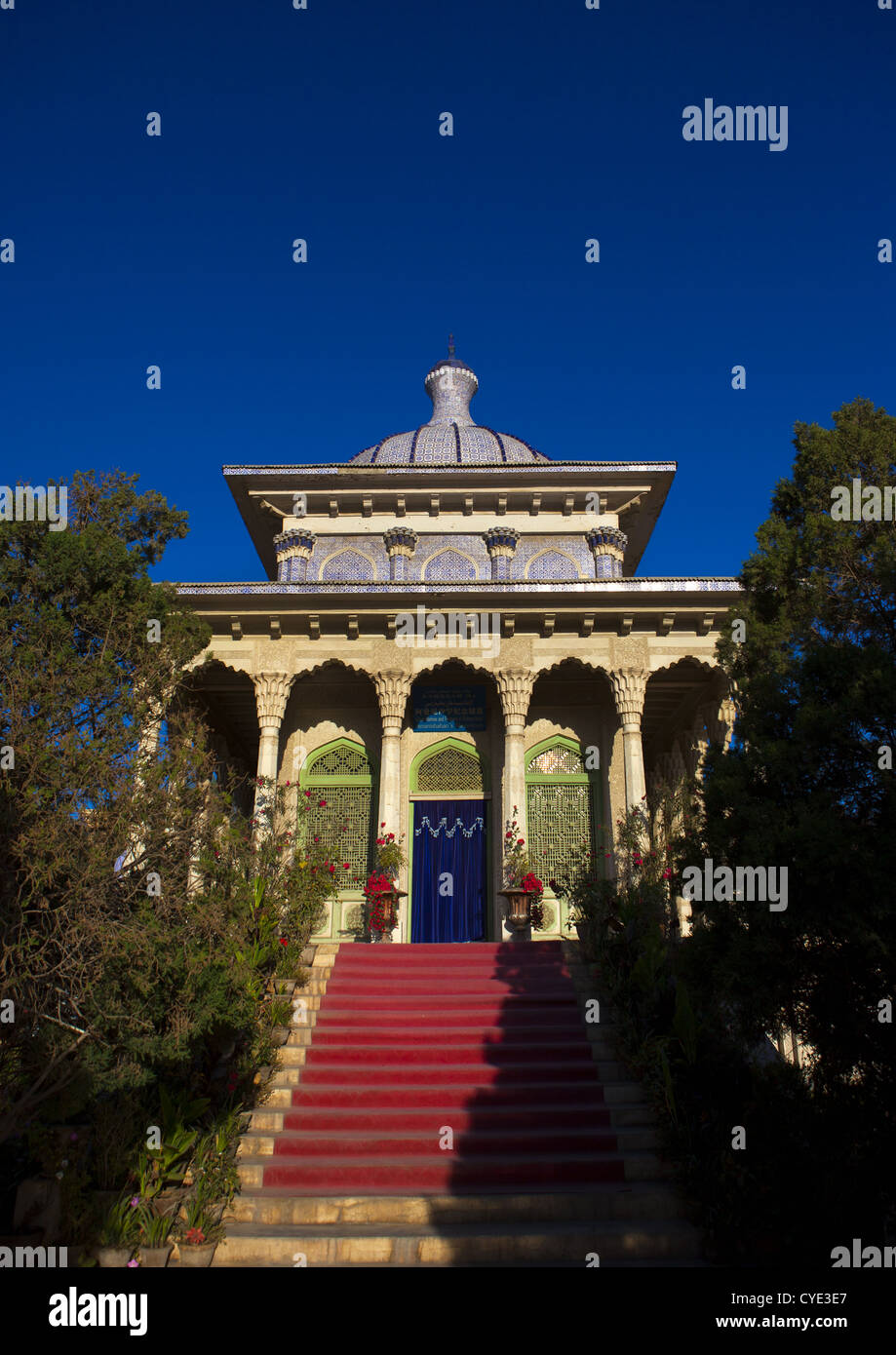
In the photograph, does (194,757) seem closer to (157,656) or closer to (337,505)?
(157,656)

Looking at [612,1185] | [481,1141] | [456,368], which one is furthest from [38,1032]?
[456,368]

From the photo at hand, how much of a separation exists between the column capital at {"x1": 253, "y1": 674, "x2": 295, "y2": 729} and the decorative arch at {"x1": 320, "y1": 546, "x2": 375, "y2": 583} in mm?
3725

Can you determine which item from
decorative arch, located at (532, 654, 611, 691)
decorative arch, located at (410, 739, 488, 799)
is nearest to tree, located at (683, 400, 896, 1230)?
decorative arch, located at (532, 654, 611, 691)

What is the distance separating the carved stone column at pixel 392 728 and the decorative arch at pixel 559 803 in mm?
2667

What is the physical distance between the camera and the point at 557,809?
17.1 metres

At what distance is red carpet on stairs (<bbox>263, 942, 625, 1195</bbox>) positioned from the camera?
7488 millimetres

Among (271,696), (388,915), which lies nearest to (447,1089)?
(388,915)

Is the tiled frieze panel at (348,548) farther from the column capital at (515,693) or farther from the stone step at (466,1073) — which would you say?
the stone step at (466,1073)

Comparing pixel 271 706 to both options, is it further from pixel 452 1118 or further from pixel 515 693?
pixel 452 1118

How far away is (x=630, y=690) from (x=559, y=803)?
2.65 m

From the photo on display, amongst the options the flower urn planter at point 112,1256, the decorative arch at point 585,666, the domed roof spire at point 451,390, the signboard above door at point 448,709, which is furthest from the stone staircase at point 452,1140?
the domed roof spire at point 451,390

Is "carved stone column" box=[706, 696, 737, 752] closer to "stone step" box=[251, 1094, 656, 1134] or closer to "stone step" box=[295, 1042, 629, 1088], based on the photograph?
"stone step" box=[295, 1042, 629, 1088]

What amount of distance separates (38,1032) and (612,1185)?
4.71 metres

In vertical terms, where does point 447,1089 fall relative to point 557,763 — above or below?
below
